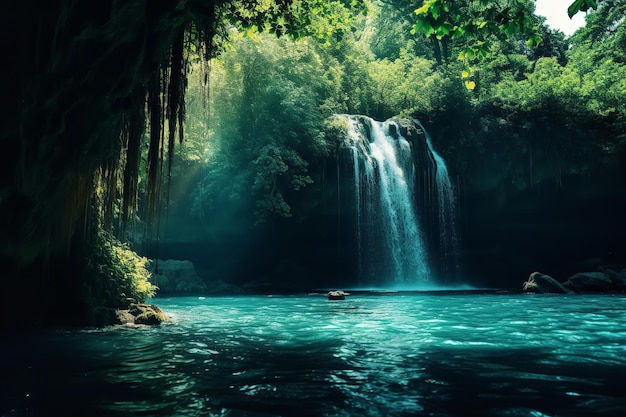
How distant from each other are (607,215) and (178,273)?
21424mm

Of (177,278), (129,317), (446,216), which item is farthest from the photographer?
(446,216)

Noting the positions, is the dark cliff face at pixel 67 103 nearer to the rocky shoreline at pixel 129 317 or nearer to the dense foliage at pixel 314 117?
the rocky shoreline at pixel 129 317

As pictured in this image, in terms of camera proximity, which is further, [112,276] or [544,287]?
[544,287]

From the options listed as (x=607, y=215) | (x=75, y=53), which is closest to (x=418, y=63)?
(x=607, y=215)

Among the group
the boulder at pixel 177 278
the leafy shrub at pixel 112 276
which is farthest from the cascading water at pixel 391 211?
the leafy shrub at pixel 112 276

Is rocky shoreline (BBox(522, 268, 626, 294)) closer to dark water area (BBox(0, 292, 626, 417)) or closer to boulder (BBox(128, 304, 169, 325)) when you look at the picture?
dark water area (BBox(0, 292, 626, 417))

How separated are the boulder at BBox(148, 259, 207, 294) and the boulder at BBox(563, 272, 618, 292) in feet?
49.7

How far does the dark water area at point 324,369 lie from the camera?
12.4 feet

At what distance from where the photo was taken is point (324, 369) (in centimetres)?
514

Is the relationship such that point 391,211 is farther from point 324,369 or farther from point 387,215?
point 324,369

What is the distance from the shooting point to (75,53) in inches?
191

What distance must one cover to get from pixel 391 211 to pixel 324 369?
17973 millimetres

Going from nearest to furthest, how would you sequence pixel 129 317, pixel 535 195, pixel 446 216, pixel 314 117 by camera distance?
1. pixel 129 317
2. pixel 314 117
3. pixel 446 216
4. pixel 535 195

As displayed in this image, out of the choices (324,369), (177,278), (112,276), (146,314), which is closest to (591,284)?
(146,314)
